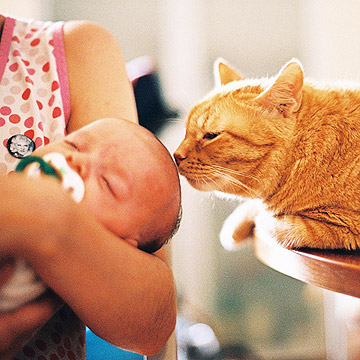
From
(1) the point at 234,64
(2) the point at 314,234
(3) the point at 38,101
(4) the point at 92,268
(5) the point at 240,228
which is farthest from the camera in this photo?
(1) the point at 234,64

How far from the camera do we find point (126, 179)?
2.05ft

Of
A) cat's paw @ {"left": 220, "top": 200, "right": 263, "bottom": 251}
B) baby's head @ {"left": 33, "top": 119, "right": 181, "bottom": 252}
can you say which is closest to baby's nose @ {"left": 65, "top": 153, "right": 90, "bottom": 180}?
baby's head @ {"left": 33, "top": 119, "right": 181, "bottom": 252}

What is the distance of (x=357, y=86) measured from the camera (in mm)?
896

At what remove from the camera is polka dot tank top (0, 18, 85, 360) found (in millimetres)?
715

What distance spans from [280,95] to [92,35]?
0.44m

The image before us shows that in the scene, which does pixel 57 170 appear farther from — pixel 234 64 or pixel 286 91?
pixel 234 64

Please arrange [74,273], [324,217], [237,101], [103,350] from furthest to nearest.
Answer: [103,350] → [237,101] → [324,217] → [74,273]

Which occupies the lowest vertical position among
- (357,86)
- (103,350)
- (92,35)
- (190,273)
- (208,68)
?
(190,273)

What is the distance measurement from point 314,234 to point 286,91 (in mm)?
278

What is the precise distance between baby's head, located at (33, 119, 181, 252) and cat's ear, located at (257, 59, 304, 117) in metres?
0.28

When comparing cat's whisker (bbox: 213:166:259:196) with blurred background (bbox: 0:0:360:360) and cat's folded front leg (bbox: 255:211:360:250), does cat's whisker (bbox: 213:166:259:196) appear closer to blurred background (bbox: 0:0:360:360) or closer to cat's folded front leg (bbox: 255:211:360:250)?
cat's folded front leg (bbox: 255:211:360:250)

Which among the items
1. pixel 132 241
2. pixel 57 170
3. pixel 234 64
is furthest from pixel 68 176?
pixel 234 64

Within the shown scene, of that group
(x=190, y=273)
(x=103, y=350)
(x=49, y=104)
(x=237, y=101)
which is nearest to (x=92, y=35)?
(x=49, y=104)

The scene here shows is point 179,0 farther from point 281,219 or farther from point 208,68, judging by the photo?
point 281,219
